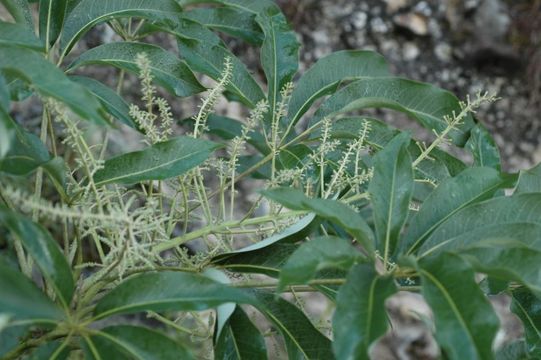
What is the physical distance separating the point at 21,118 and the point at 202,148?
118 centimetres

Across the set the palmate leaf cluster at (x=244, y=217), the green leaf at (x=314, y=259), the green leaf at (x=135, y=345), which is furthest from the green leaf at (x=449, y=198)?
the green leaf at (x=135, y=345)

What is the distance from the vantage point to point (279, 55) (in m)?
0.91

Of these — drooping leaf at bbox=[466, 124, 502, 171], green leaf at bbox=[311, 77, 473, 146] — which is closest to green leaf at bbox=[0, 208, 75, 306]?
green leaf at bbox=[311, 77, 473, 146]

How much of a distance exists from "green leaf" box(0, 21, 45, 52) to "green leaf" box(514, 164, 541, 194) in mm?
450

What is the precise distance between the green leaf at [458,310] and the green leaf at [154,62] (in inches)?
14.6

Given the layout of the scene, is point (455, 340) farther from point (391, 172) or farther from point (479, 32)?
point (479, 32)

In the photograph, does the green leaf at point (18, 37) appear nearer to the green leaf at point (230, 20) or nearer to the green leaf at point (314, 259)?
the green leaf at point (314, 259)

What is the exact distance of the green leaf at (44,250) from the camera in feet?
1.70

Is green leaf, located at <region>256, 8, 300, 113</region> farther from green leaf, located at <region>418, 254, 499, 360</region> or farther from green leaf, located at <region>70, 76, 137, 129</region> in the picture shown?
green leaf, located at <region>418, 254, 499, 360</region>

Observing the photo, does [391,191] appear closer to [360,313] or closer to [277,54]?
[360,313]

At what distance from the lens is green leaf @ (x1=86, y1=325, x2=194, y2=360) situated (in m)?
0.55

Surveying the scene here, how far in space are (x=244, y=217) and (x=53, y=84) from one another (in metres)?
0.23

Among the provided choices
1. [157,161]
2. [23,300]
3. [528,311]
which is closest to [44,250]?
[23,300]

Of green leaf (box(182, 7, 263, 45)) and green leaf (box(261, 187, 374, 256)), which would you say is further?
green leaf (box(182, 7, 263, 45))
